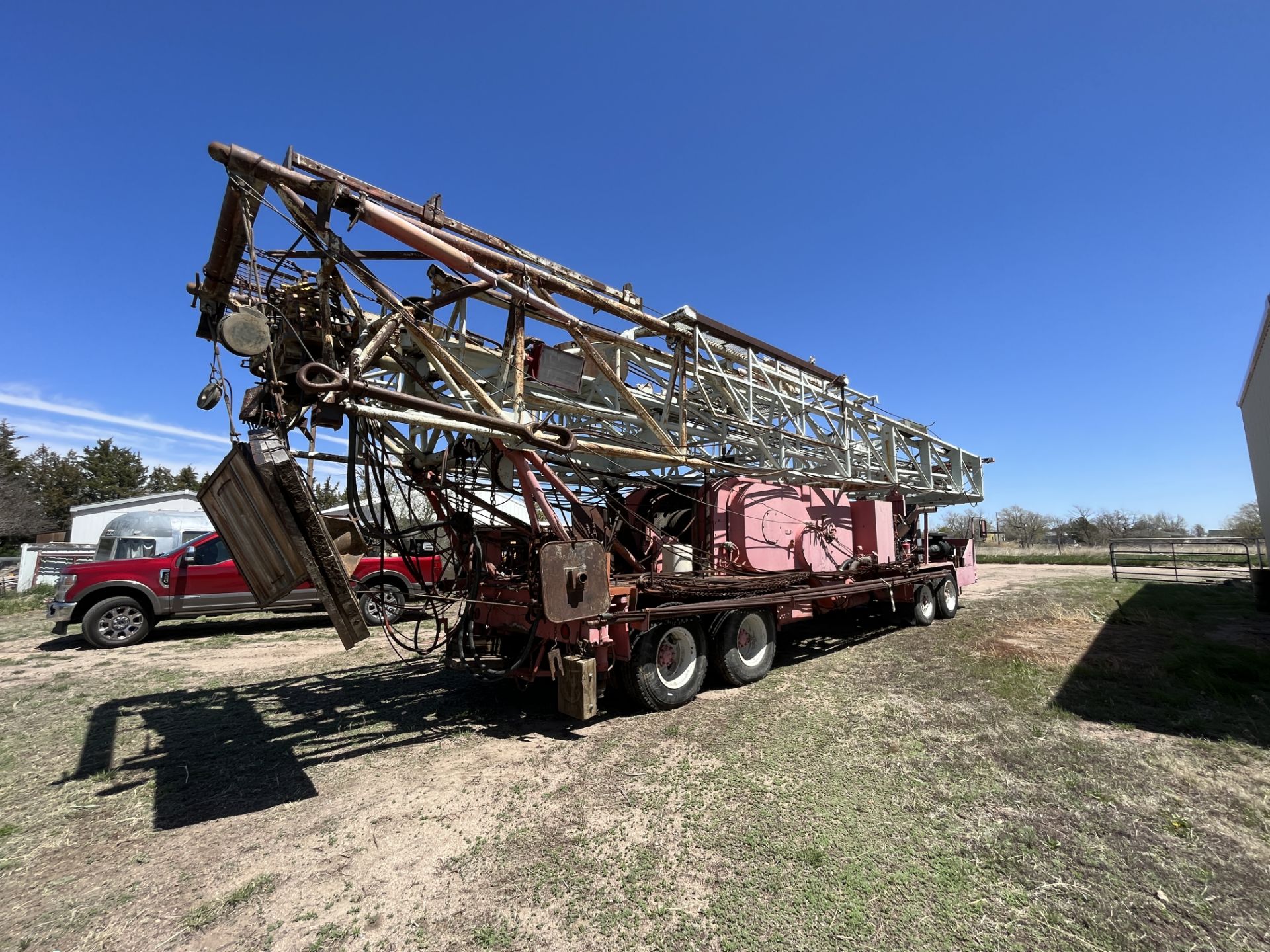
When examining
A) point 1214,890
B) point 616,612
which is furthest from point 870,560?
point 1214,890

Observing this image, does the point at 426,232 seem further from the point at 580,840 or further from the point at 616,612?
the point at 580,840

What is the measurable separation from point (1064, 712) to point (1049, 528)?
66.5m

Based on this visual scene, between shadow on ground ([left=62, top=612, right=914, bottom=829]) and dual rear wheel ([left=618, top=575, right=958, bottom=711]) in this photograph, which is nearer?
shadow on ground ([left=62, top=612, right=914, bottom=829])

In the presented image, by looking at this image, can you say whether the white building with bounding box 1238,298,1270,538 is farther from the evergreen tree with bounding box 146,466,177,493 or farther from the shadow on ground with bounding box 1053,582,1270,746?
the evergreen tree with bounding box 146,466,177,493

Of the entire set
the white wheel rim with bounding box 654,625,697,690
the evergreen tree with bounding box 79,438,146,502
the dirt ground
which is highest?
the evergreen tree with bounding box 79,438,146,502

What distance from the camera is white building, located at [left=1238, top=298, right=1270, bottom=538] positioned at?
1238cm

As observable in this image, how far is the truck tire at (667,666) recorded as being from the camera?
5.98 m

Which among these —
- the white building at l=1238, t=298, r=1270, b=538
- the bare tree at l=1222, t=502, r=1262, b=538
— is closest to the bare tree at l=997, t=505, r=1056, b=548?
the bare tree at l=1222, t=502, r=1262, b=538

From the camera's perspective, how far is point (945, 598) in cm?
1227

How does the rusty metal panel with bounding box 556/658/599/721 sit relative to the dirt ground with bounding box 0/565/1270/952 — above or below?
above

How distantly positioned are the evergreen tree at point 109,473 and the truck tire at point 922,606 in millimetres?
47922

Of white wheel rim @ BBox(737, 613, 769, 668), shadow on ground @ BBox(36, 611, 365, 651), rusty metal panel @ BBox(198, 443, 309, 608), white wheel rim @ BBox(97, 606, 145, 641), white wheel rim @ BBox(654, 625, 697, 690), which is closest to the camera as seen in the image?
rusty metal panel @ BBox(198, 443, 309, 608)

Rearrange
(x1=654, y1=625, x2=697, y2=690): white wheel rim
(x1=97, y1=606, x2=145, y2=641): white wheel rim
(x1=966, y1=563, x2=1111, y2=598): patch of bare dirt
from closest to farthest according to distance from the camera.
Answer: (x1=654, y1=625, x2=697, y2=690): white wheel rim, (x1=97, y1=606, x2=145, y2=641): white wheel rim, (x1=966, y1=563, x2=1111, y2=598): patch of bare dirt

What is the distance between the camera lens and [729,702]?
6.37 m
